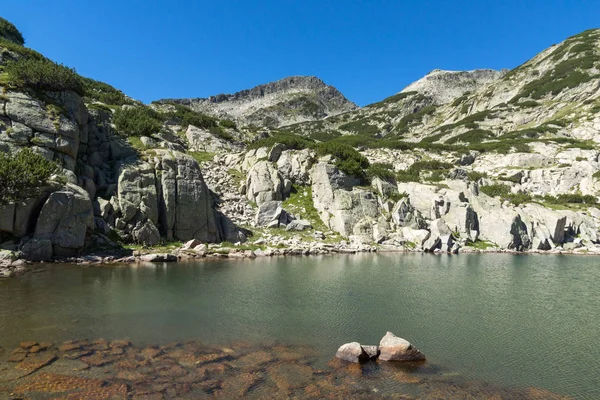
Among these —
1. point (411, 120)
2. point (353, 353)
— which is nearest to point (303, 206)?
point (353, 353)

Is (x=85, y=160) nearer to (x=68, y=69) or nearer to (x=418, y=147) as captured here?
(x=68, y=69)

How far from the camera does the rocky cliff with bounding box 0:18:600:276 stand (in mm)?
37625

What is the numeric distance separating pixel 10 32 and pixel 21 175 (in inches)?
3167

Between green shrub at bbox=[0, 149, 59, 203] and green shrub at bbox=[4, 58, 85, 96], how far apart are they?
12.5 metres

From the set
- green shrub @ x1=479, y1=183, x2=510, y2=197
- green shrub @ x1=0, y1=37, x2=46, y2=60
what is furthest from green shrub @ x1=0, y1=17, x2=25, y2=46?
green shrub @ x1=479, y1=183, x2=510, y2=197

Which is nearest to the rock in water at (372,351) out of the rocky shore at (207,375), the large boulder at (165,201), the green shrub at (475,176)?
the rocky shore at (207,375)

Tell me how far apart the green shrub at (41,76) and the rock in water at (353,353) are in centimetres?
4788

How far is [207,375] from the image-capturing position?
12.9 meters

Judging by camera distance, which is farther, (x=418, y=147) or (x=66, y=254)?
(x=418, y=147)

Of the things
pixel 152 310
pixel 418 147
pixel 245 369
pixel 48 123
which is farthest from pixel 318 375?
pixel 418 147

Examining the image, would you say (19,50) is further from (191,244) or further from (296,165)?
Answer: (296,165)

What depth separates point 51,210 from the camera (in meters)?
33.8

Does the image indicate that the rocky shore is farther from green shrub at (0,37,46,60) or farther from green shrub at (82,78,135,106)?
green shrub at (82,78,135,106)

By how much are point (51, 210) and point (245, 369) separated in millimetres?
30900
